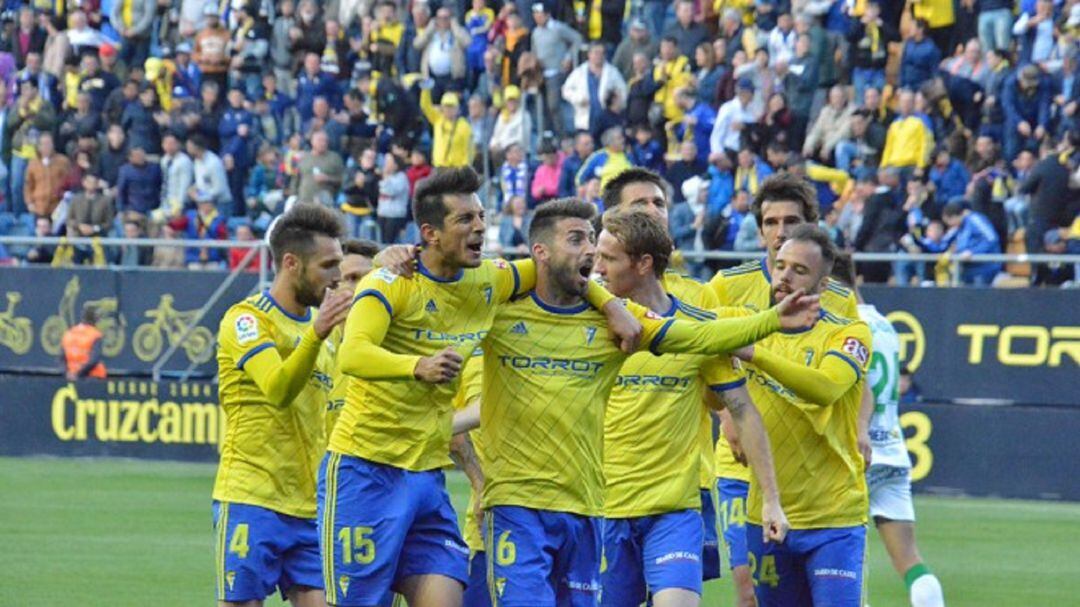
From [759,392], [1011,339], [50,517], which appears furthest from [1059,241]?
[759,392]

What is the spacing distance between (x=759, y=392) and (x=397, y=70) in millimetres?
20143

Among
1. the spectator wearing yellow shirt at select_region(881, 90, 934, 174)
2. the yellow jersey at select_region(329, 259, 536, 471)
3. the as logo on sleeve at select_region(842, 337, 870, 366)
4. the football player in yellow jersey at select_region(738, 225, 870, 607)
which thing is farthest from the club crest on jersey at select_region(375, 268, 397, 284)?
the spectator wearing yellow shirt at select_region(881, 90, 934, 174)

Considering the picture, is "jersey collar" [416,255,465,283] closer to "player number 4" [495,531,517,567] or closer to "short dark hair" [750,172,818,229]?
"player number 4" [495,531,517,567]

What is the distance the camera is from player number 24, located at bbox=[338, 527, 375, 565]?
860cm

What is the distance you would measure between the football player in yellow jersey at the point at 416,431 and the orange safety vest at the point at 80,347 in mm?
16548

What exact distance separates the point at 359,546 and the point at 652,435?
4.57 feet

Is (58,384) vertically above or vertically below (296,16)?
below

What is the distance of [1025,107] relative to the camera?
910 inches

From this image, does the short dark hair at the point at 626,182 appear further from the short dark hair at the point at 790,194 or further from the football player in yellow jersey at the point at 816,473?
the football player in yellow jersey at the point at 816,473

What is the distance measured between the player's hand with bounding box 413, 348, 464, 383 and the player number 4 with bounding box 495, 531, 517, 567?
91 centimetres

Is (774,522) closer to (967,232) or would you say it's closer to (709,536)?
(709,536)

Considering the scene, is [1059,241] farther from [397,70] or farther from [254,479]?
[254,479]

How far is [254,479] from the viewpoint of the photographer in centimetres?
916

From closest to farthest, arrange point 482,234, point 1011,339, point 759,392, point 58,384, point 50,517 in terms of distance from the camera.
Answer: point 482,234, point 759,392, point 50,517, point 1011,339, point 58,384
